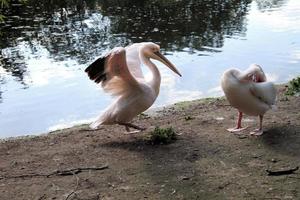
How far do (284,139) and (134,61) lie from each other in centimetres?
253

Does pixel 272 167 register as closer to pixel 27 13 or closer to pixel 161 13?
pixel 161 13

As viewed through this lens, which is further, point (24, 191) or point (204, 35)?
point (204, 35)

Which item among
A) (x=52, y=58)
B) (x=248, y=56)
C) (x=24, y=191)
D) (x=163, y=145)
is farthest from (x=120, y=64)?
(x=52, y=58)

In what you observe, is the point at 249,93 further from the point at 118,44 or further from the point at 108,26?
the point at 108,26

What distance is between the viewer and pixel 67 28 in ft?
61.5

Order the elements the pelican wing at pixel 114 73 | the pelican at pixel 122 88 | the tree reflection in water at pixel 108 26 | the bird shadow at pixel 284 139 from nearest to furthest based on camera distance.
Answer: the bird shadow at pixel 284 139 → the pelican wing at pixel 114 73 → the pelican at pixel 122 88 → the tree reflection in water at pixel 108 26

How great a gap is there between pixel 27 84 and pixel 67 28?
670cm

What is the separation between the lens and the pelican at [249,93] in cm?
639

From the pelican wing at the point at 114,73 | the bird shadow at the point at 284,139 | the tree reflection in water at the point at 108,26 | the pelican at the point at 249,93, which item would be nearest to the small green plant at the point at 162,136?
the pelican wing at the point at 114,73

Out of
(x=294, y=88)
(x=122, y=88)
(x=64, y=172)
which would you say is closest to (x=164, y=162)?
(x=64, y=172)

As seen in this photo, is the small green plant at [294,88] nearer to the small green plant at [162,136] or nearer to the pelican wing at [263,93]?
the pelican wing at [263,93]

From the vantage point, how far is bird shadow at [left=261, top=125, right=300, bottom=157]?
5727 millimetres

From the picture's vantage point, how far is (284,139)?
6062 millimetres

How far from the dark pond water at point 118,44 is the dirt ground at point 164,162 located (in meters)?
2.85
